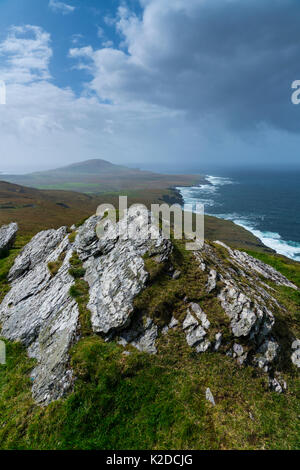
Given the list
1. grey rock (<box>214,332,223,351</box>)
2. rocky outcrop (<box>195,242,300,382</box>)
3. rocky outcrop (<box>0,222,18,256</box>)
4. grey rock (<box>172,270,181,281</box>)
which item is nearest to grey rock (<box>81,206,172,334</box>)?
grey rock (<box>172,270,181,281</box>)

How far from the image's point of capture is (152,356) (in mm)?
11727

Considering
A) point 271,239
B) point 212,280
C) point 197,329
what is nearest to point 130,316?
point 197,329

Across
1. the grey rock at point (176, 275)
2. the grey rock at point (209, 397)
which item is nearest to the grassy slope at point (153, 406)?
the grey rock at point (209, 397)

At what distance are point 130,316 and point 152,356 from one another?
7.99ft

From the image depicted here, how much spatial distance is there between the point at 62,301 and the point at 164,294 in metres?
7.67

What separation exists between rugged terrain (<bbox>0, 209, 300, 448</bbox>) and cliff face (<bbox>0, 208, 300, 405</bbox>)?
0.07 meters

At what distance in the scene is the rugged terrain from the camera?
9.73m

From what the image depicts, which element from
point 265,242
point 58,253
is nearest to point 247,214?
point 265,242

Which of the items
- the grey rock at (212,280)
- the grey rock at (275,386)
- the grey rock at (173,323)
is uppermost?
the grey rock at (212,280)

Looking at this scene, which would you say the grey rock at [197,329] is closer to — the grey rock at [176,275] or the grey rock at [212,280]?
the grey rock at [212,280]

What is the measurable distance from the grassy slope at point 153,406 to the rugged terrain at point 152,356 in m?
0.05

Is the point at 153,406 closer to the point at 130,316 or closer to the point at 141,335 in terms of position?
the point at 141,335

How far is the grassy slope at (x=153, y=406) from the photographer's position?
941cm

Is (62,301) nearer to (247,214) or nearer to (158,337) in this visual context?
(158,337)
